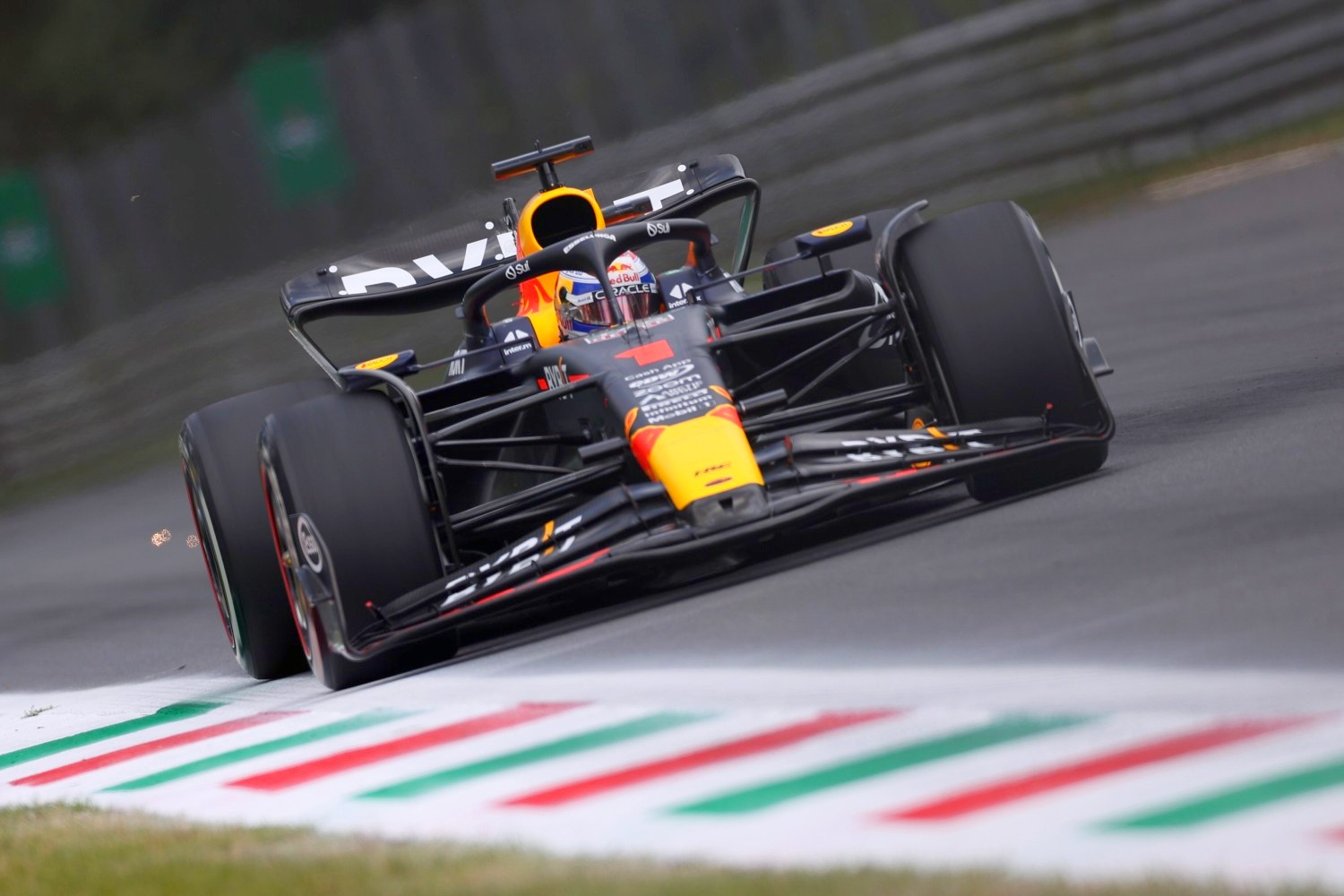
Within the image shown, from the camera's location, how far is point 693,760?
13.4 ft

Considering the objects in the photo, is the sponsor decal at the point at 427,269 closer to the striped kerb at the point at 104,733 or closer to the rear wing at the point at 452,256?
the rear wing at the point at 452,256

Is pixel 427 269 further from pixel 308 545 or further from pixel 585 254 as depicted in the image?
pixel 308 545

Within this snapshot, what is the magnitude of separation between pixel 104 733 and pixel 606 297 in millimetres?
2340

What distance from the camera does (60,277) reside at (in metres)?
17.8

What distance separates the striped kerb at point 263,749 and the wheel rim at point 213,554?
1636 millimetres

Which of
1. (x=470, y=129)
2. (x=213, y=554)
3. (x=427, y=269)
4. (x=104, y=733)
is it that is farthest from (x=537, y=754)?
(x=470, y=129)

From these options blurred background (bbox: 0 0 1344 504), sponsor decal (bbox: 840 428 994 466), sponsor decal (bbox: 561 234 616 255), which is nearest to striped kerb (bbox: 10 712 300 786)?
sponsor decal (bbox: 840 428 994 466)

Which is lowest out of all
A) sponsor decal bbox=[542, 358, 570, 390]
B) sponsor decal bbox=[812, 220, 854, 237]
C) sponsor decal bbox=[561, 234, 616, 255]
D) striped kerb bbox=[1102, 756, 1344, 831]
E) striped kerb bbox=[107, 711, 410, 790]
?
striped kerb bbox=[1102, 756, 1344, 831]

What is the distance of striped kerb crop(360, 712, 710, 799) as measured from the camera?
4379mm

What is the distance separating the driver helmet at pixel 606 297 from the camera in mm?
7398

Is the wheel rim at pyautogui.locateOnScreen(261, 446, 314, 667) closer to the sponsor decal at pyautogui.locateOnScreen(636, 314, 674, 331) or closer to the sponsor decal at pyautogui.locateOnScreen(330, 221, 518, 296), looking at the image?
the sponsor decal at pyautogui.locateOnScreen(636, 314, 674, 331)

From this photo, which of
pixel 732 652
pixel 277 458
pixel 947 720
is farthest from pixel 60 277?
pixel 947 720

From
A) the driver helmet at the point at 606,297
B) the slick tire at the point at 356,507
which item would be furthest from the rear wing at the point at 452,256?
the slick tire at the point at 356,507

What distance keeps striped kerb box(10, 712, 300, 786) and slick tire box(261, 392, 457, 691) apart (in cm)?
31
